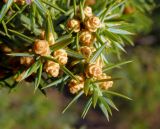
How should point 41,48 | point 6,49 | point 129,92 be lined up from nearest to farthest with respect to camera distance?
1. point 41,48
2. point 6,49
3. point 129,92

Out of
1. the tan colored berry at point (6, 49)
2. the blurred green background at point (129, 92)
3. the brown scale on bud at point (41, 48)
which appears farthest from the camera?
the blurred green background at point (129, 92)

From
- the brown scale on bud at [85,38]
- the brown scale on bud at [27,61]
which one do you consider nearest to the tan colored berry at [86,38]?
the brown scale on bud at [85,38]

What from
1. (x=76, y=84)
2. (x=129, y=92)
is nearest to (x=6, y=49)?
(x=76, y=84)

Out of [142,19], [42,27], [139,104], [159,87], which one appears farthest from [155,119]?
[42,27]

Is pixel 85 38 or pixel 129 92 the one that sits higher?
pixel 85 38

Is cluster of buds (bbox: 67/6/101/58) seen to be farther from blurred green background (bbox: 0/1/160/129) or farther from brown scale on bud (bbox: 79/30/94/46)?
blurred green background (bbox: 0/1/160/129)

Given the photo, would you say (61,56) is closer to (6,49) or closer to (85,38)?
(85,38)

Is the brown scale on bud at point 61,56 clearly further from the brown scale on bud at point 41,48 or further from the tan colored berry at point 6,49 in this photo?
the tan colored berry at point 6,49
